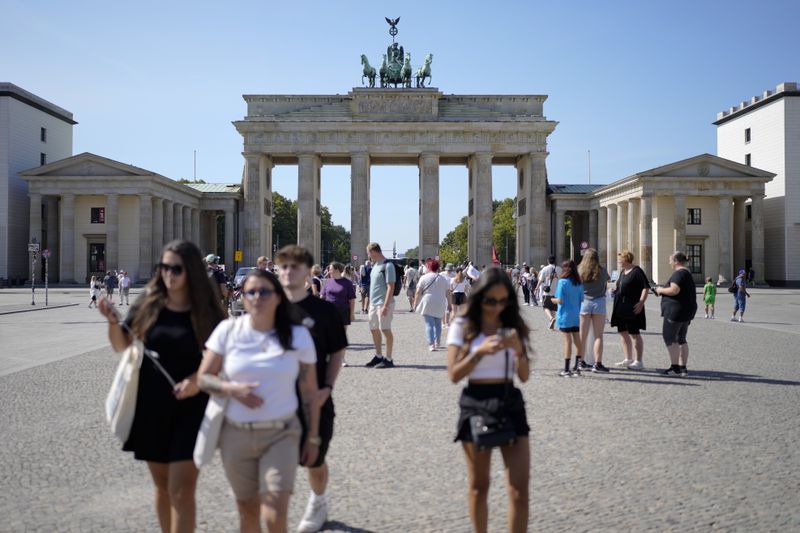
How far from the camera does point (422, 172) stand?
2515 inches

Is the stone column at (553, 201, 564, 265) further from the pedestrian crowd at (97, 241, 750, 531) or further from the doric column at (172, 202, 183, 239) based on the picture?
the pedestrian crowd at (97, 241, 750, 531)

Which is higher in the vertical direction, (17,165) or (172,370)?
(17,165)

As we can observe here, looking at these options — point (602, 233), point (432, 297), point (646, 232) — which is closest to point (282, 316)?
point (432, 297)

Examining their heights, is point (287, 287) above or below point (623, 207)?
below

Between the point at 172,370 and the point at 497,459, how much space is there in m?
3.83

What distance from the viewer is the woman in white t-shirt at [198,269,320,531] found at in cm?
378

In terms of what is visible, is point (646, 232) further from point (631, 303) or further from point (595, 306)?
point (595, 306)

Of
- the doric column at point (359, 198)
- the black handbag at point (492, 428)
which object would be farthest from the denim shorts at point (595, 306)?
the doric column at point (359, 198)

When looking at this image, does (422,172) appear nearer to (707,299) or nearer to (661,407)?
(707,299)

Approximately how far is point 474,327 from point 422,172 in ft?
197

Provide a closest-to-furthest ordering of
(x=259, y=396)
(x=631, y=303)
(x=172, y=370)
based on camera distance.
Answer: (x=259, y=396) < (x=172, y=370) < (x=631, y=303)

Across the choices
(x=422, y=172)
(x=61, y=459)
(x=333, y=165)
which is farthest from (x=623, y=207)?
(x=61, y=459)

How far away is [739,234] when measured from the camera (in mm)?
58125

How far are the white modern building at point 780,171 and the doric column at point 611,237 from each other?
35.6 ft
